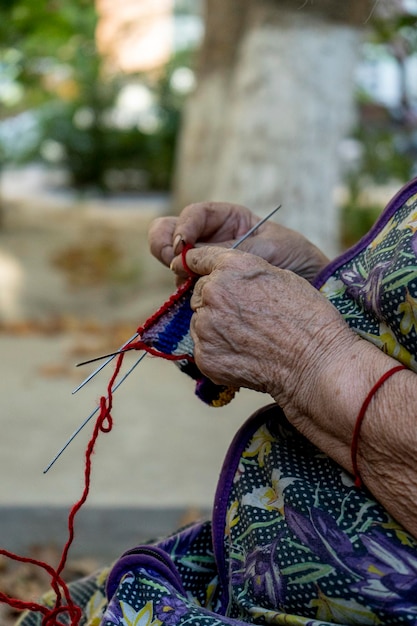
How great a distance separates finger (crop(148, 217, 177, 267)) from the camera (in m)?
1.60

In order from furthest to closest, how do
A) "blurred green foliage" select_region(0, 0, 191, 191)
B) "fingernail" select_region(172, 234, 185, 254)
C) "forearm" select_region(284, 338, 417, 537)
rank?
"blurred green foliage" select_region(0, 0, 191, 191) → "fingernail" select_region(172, 234, 185, 254) → "forearm" select_region(284, 338, 417, 537)

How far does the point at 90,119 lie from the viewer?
935cm

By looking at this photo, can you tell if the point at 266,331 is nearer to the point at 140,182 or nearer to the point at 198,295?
the point at 198,295

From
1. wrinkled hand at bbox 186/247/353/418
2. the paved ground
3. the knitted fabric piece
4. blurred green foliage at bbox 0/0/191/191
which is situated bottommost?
the paved ground

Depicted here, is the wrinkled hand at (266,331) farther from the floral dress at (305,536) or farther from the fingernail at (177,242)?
the fingernail at (177,242)

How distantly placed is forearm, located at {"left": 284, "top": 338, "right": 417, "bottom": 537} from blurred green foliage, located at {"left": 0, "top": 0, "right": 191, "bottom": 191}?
714cm

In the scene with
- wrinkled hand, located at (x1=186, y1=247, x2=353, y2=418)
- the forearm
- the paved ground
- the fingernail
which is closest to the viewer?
the forearm

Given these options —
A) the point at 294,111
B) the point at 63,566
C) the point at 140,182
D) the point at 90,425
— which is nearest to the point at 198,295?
the point at 63,566

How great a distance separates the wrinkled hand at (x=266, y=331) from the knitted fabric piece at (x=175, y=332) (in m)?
0.14

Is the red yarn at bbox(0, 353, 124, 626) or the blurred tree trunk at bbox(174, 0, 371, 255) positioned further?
the blurred tree trunk at bbox(174, 0, 371, 255)

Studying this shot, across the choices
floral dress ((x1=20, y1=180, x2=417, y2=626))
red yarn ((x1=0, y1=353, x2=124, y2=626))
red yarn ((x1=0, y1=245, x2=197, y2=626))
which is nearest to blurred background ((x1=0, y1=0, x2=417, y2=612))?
floral dress ((x1=20, y1=180, x2=417, y2=626))

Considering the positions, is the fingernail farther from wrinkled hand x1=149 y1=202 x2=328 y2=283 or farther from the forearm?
the forearm

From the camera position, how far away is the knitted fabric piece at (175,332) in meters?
1.41

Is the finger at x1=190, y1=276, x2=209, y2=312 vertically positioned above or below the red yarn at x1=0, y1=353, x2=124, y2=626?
above
